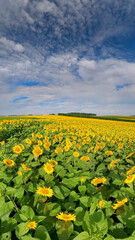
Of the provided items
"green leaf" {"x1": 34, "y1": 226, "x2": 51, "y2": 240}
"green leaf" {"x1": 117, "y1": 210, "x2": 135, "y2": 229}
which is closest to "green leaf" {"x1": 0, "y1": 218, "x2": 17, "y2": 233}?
"green leaf" {"x1": 34, "y1": 226, "x2": 51, "y2": 240}

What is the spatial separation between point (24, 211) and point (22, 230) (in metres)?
0.18

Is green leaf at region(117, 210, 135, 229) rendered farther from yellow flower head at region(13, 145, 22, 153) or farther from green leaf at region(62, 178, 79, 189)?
yellow flower head at region(13, 145, 22, 153)

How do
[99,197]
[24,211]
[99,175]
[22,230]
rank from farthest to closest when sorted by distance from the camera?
[99,175] < [99,197] < [24,211] < [22,230]

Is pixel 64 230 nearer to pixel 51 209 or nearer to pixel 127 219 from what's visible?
pixel 51 209

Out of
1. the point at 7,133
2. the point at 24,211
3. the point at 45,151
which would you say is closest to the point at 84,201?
the point at 24,211

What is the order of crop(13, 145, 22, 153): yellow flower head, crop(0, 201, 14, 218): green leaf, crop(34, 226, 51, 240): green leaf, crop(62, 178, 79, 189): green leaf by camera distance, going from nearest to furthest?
crop(34, 226, 51, 240): green leaf
crop(0, 201, 14, 218): green leaf
crop(62, 178, 79, 189): green leaf
crop(13, 145, 22, 153): yellow flower head

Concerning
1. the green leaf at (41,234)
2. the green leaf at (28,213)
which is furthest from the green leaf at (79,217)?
the green leaf at (28,213)

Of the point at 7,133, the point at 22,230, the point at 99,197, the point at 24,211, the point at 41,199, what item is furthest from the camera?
the point at 7,133

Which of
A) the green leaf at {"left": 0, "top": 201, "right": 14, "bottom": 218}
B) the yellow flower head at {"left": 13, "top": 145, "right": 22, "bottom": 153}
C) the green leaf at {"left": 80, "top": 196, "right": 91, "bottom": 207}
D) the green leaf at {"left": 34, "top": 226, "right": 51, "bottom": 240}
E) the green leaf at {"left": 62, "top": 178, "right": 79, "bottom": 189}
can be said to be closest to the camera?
the green leaf at {"left": 34, "top": 226, "right": 51, "bottom": 240}

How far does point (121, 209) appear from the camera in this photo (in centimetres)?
139

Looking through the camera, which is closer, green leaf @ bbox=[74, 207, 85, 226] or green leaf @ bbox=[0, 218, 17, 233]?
green leaf @ bbox=[0, 218, 17, 233]

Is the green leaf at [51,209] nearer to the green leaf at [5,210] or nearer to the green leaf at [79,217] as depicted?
the green leaf at [79,217]

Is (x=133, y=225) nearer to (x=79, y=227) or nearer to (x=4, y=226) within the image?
(x=79, y=227)

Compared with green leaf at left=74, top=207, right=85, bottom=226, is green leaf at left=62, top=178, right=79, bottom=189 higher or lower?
higher
